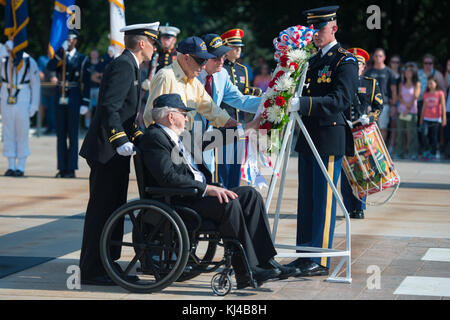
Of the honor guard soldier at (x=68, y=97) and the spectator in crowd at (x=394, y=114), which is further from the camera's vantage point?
the spectator in crowd at (x=394, y=114)

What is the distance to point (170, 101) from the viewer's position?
22.1ft

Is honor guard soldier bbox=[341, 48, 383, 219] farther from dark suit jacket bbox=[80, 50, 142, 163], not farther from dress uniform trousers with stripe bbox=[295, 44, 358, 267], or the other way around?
dark suit jacket bbox=[80, 50, 142, 163]

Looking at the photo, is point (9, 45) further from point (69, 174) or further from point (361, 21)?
point (361, 21)

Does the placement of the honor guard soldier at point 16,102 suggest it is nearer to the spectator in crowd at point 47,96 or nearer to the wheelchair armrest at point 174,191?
the wheelchair armrest at point 174,191

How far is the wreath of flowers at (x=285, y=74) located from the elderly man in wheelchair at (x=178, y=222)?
0.66 meters

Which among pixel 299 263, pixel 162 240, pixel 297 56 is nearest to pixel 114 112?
pixel 162 240

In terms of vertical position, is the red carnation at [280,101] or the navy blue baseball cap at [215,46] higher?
the navy blue baseball cap at [215,46]

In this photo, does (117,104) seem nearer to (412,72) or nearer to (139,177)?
(139,177)

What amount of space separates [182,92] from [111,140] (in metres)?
0.78

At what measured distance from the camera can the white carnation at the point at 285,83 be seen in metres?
6.99


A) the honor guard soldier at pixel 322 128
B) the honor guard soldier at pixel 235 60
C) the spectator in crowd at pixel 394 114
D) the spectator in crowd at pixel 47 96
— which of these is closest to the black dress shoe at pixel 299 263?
the honor guard soldier at pixel 322 128

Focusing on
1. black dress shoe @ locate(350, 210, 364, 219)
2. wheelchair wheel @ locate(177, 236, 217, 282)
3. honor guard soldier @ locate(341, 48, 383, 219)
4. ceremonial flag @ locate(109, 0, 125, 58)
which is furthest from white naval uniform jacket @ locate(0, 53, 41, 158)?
wheelchair wheel @ locate(177, 236, 217, 282)

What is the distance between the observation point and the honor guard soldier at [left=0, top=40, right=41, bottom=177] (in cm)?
1430
